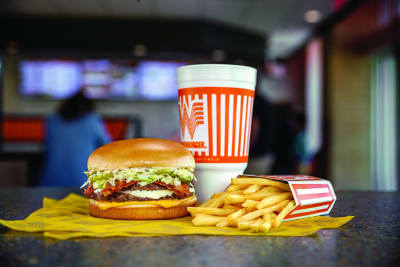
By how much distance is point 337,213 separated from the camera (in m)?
1.00

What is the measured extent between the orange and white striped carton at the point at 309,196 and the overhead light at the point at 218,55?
21.8 ft

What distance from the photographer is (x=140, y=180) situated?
915 mm

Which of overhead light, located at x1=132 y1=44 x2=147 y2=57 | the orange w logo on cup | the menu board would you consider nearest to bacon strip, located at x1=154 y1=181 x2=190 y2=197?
the orange w logo on cup

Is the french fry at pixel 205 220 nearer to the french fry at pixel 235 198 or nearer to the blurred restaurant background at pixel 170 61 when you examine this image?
the french fry at pixel 235 198

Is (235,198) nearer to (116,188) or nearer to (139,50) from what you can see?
(116,188)

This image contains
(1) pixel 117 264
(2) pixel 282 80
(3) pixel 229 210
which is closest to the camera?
(1) pixel 117 264

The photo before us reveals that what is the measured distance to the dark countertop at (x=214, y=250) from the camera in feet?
1.83

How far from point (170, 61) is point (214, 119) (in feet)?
21.0

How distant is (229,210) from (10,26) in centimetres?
741

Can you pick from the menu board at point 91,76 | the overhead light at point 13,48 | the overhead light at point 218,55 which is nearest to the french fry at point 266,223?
the menu board at point 91,76

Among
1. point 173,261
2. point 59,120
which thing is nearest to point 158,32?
point 59,120

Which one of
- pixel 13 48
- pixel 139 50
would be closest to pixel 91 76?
pixel 139 50

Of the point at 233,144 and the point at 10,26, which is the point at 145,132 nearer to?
the point at 10,26

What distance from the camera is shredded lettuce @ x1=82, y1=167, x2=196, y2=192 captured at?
3.01 feet
